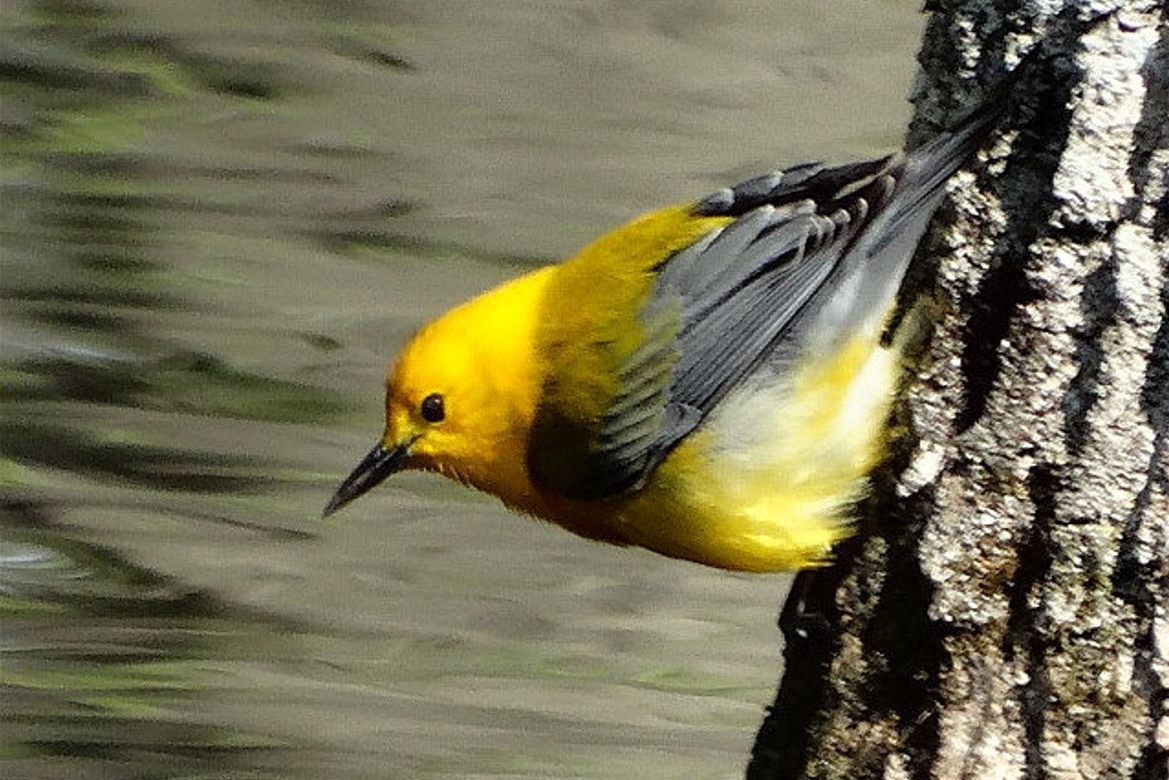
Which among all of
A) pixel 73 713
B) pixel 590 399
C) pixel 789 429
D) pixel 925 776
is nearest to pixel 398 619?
pixel 73 713

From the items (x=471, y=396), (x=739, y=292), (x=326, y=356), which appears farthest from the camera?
(x=326, y=356)

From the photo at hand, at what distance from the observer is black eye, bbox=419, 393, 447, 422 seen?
3.93 metres

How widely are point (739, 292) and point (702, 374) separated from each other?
151 mm

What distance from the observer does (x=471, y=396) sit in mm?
3918

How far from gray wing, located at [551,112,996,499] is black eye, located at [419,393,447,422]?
0.37m

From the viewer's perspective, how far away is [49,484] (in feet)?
16.4

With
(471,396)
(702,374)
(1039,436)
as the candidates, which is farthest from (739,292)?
(1039,436)

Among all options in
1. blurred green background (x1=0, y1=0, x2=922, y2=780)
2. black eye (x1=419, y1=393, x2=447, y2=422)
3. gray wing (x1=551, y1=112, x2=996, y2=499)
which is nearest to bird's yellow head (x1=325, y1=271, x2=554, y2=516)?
black eye (x1=419, y1=393, x2=447, y2=422)

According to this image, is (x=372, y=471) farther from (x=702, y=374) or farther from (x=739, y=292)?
(x=739, y=292)

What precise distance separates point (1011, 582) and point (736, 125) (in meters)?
2.32

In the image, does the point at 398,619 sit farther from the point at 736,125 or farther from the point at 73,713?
the point at 736,125

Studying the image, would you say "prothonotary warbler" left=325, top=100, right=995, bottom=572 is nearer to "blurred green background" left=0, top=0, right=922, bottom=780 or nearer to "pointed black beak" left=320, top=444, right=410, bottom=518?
"pointed black beak" left=320, top=444, right=410, bottom=518

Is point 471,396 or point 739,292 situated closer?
point 739,292

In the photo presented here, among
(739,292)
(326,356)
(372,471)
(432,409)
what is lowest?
(372,471)
